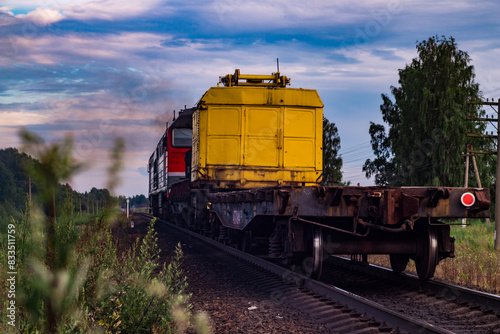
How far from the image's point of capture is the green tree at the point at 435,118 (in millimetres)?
35594

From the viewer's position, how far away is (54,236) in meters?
3.70

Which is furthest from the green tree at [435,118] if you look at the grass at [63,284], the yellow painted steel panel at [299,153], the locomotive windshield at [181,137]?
the grass at [63,284]

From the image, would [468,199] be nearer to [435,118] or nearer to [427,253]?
[427,253]

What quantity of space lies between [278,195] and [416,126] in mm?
32175

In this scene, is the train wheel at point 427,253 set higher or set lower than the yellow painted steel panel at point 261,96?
lower

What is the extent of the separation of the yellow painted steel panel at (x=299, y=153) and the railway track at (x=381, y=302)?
3.09m

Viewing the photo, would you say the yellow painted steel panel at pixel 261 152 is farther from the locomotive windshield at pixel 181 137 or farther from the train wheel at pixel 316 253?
the locomotive windshield at pixel 181 137

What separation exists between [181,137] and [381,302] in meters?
14.8

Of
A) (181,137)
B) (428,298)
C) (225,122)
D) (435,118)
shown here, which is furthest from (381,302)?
(435,118)

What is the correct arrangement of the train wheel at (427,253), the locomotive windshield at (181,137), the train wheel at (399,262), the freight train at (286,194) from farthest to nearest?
the locomotive windshield at (181,137) → the train wheel at (399,262) → the train wheel at (427,253) → the freight train at (286,194)

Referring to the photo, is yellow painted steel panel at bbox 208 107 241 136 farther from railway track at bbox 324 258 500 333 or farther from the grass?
the grass

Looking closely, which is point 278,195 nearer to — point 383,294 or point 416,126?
point 383,294

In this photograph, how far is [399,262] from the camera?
828 cm

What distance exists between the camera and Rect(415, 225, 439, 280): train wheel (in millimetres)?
7250
